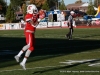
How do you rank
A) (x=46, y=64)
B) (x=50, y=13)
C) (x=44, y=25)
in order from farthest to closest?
1. (x=50, y=13)
2. (x=44, y=25)
3. (x=46, y=64)

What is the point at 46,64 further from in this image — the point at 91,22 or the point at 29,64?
the point at 91,22

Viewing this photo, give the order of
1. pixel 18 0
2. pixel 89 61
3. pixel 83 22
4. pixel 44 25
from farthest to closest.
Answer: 1. pixel 18 0
2. pixel 83 22
3. pixel 44 25
4. pixel 89 61

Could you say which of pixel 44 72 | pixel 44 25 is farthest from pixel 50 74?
pixel 44 25

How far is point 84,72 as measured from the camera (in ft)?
40.5

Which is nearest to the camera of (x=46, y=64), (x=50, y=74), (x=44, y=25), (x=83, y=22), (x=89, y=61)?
(x=50, y=74)

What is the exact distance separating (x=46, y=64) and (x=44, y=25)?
50958 millimetres

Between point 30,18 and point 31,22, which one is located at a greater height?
point 30,18

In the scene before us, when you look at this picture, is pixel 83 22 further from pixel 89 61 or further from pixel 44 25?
pixel 89 61

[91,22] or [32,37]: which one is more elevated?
[32,37]

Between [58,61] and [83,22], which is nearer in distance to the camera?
[58,61]

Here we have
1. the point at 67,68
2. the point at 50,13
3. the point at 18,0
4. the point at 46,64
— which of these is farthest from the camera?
the point at 18,0

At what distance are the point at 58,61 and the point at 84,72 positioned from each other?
10.9 ft

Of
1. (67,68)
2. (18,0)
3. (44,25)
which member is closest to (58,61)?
(67,68)

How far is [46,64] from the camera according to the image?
14578mm
